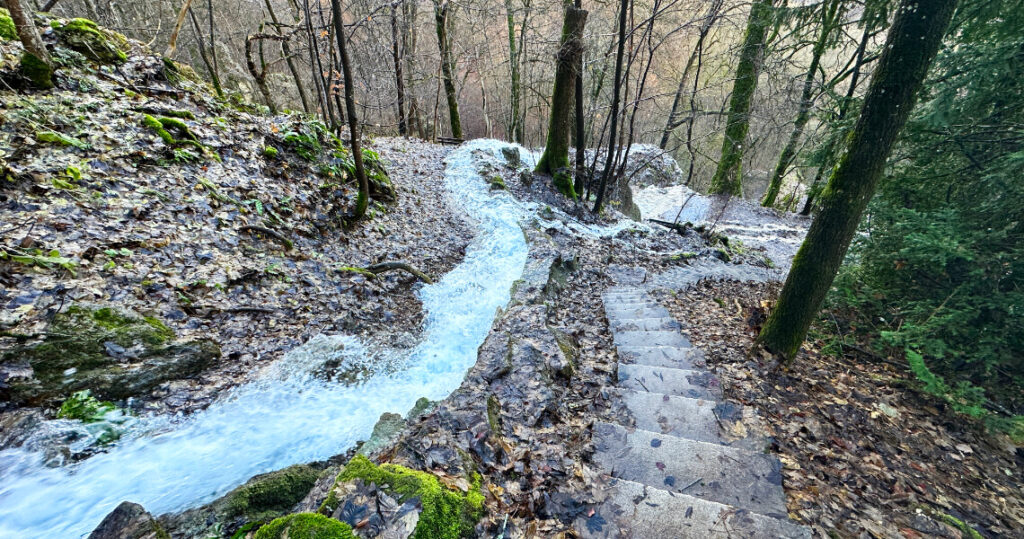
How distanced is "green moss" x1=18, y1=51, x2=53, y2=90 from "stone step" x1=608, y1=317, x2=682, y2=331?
8.70m

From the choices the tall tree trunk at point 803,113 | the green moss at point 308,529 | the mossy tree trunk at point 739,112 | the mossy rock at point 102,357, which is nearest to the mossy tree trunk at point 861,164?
the green moss at point 308,529

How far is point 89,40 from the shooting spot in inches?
226

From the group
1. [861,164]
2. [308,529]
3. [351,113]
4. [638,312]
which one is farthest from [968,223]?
[351,113]

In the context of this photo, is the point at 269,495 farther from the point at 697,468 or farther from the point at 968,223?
the point at 968,223

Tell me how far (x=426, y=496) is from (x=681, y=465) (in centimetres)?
204

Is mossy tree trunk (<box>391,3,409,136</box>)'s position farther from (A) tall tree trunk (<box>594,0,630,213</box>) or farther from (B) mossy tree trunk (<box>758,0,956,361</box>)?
(B) mossy tree trunk (<box>758,0,956,361</box>)

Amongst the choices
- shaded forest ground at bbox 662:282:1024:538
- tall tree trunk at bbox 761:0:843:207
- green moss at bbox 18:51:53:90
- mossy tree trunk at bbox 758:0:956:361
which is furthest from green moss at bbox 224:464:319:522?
tall tree trunk at bbox 761:0:843:207

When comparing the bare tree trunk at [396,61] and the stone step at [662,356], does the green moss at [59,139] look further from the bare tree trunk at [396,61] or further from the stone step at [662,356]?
the bare tree trunk at [396,61]

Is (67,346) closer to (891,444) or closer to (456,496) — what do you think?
(456,496)

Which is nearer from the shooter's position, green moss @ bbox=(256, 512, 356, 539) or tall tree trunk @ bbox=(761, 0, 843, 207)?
green moss @ bbox=(256, 512, 356, 539)

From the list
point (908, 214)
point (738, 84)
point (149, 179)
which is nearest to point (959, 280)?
point (908, 214)

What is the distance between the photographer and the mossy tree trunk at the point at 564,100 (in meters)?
9.83

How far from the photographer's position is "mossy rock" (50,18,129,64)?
5531 millimetres

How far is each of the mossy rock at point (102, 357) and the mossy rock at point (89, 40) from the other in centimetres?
506
